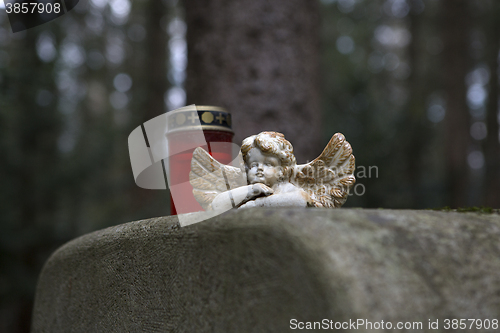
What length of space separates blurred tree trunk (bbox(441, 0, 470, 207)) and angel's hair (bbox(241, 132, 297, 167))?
3816 millimetres

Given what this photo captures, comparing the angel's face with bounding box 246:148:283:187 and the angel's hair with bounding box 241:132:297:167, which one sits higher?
the angel's hair with bounding box 241:132:297:167

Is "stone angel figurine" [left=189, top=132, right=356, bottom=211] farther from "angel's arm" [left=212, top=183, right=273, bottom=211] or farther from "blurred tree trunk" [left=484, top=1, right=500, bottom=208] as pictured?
"blurred tree trunk" [left=484, top=1, right=500, bottom=208]

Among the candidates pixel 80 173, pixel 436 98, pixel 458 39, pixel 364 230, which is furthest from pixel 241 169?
pixel 436 98

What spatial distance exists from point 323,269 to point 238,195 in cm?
42

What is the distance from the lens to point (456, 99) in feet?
15.1

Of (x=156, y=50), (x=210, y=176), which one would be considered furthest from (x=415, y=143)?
(x=210, y=176)

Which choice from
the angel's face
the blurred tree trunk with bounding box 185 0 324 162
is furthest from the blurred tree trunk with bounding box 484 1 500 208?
the angel's face

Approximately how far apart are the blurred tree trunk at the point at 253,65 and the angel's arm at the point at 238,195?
3.68ft

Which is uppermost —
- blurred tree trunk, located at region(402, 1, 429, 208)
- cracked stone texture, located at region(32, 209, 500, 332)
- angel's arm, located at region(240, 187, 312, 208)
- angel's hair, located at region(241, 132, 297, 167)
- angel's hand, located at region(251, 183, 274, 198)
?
angel's hair, located at region(241, 132, 297, 167)

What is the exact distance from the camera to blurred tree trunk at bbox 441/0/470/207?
4.36 meters

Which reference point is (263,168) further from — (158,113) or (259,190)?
(158,113)

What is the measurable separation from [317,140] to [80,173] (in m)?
2.59

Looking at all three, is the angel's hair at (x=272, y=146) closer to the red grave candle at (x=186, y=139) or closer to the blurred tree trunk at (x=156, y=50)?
the red grave candle at (x=186, y=139)

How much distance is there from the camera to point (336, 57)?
6559mm
